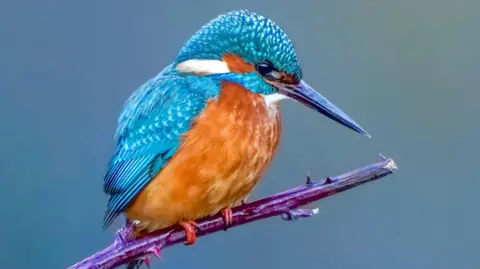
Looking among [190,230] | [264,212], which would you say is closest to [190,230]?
[190,230]

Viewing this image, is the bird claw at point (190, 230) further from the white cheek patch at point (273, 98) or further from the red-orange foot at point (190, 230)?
the white cheek patch at point (273, 98)

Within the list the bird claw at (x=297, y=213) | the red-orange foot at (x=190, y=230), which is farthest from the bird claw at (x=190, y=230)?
the bird claw at (x=297, y=213)

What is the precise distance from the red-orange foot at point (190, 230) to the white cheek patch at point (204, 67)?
21 centimetres

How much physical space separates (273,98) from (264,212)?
200 millimetres

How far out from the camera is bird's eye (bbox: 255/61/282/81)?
768 mm

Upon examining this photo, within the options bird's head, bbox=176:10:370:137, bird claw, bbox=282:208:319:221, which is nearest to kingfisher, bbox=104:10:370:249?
bird's head, bbox=176:10:370:137

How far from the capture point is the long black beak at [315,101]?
0.70m

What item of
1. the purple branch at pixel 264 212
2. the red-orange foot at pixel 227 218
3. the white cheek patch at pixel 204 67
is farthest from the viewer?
the white cheek patch at pixel 204 67

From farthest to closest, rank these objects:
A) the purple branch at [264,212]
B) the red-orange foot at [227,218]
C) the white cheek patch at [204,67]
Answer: the white cheek patch at [204,67]
the red-orange foot at [227,218]
the purple branch at [264,212]

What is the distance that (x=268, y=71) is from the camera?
777mm

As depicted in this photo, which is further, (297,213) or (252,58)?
(252,58)

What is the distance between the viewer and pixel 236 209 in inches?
27.4

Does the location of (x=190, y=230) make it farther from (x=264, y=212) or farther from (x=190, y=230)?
(x=264, y=212)

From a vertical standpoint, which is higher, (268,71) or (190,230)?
(268,71)
